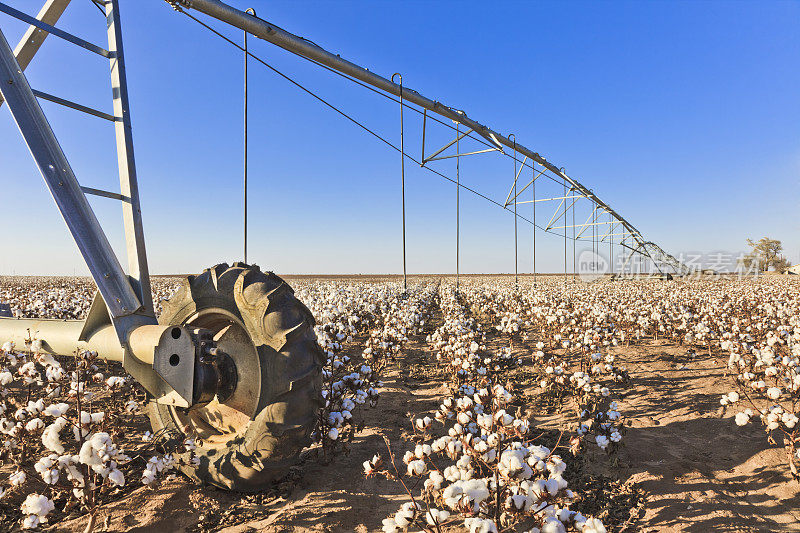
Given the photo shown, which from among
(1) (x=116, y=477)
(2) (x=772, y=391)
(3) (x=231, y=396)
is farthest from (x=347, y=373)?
(2) (x=772, y=391)

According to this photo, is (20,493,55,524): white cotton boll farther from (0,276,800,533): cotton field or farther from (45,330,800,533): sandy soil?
(45,330,800,533): sandy soil

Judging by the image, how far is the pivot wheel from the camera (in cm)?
297

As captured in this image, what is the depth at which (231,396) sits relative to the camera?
3355 mm

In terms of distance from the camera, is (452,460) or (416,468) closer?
(416,468)

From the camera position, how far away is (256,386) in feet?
10.7

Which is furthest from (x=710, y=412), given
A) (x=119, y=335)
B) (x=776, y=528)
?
(x=119, y=335)

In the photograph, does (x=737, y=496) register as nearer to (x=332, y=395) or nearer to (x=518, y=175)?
(x=332, y=395)

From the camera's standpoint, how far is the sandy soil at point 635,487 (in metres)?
3.08

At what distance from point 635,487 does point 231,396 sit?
394 cm

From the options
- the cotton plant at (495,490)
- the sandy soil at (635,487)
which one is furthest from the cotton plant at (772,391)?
the cotton plant at (495,490)

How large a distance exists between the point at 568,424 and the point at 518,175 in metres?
16.5

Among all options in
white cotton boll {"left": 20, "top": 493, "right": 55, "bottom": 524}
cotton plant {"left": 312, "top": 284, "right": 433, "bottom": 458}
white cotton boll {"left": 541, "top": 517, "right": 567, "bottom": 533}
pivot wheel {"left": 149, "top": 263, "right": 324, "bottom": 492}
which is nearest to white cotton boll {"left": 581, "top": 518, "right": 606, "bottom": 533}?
white cotton boll {"left": 541, "top": 517, "right": 567, "bottom": 533}

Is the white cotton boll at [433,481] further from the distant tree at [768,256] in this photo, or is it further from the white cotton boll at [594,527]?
the distant tree at [768,256]

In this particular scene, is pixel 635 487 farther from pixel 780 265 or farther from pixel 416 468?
pixel 780 265
